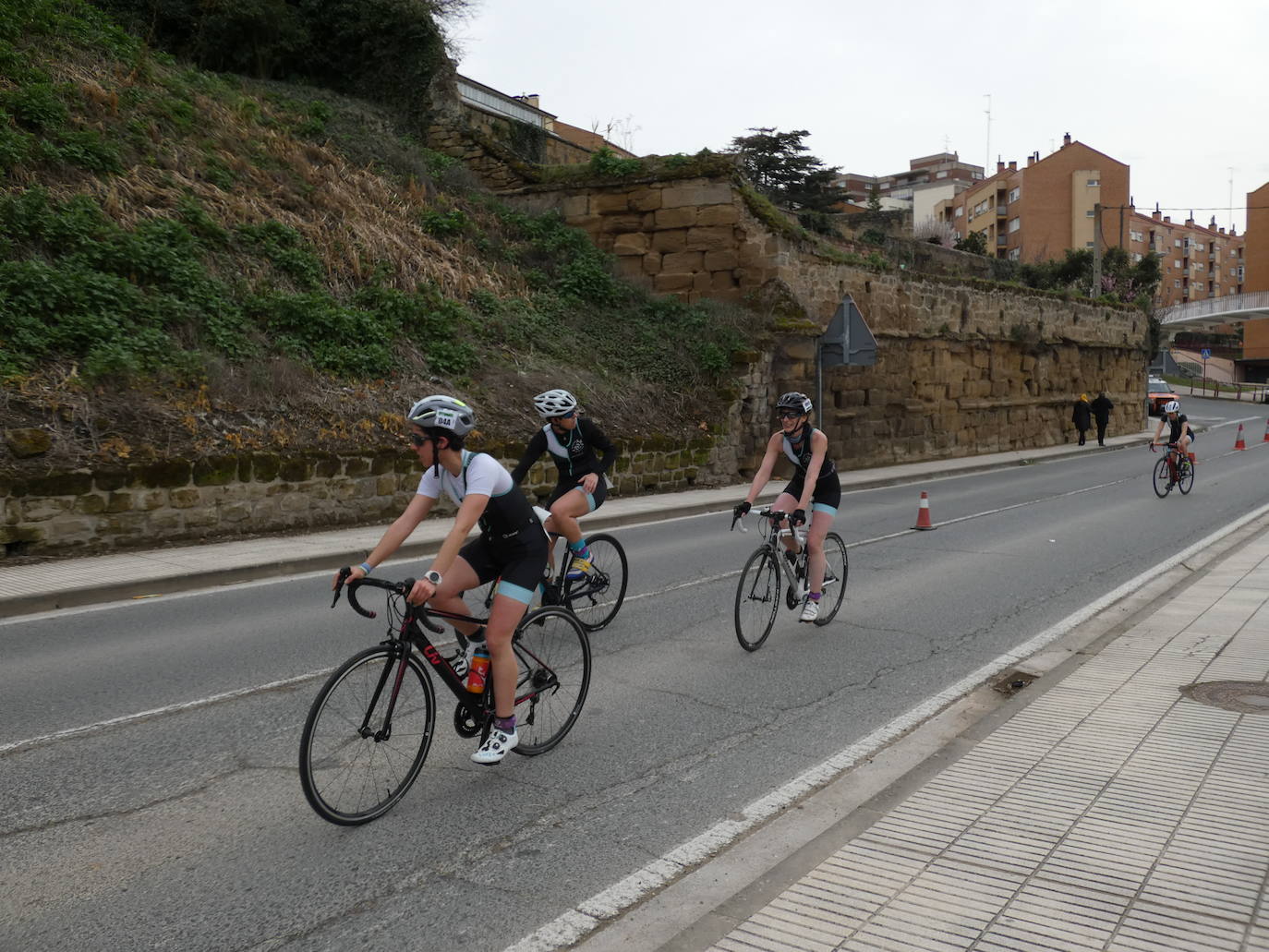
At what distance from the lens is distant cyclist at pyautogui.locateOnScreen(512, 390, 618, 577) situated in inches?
309

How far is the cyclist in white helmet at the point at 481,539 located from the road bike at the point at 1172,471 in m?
16.7

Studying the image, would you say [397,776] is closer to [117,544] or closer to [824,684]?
[824,684]

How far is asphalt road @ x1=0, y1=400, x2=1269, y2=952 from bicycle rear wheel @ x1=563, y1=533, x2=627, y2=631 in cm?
22

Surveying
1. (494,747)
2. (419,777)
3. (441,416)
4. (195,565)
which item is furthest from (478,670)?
(195,565)

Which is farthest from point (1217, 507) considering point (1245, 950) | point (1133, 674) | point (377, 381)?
point (1245, 950)

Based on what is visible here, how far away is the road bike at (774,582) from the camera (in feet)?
24.1

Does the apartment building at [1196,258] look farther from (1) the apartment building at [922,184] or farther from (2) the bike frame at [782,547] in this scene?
(2) the bike frame at [782,547]

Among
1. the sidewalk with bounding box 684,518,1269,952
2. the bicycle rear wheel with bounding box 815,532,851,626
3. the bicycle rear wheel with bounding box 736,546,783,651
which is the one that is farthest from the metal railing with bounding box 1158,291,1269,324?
the sidewalk with bounding box 684,518,1269,952

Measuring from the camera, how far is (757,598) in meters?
7.46

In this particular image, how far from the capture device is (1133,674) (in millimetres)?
6449

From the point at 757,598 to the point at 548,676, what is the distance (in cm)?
267

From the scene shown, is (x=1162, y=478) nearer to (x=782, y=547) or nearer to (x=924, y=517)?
(x=924, y=517)

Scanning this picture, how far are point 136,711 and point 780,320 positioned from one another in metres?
17.8

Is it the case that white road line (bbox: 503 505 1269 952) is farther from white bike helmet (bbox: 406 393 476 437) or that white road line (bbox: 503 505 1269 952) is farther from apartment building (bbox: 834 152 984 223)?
apartment building (bbox: 834 152 984 223)
